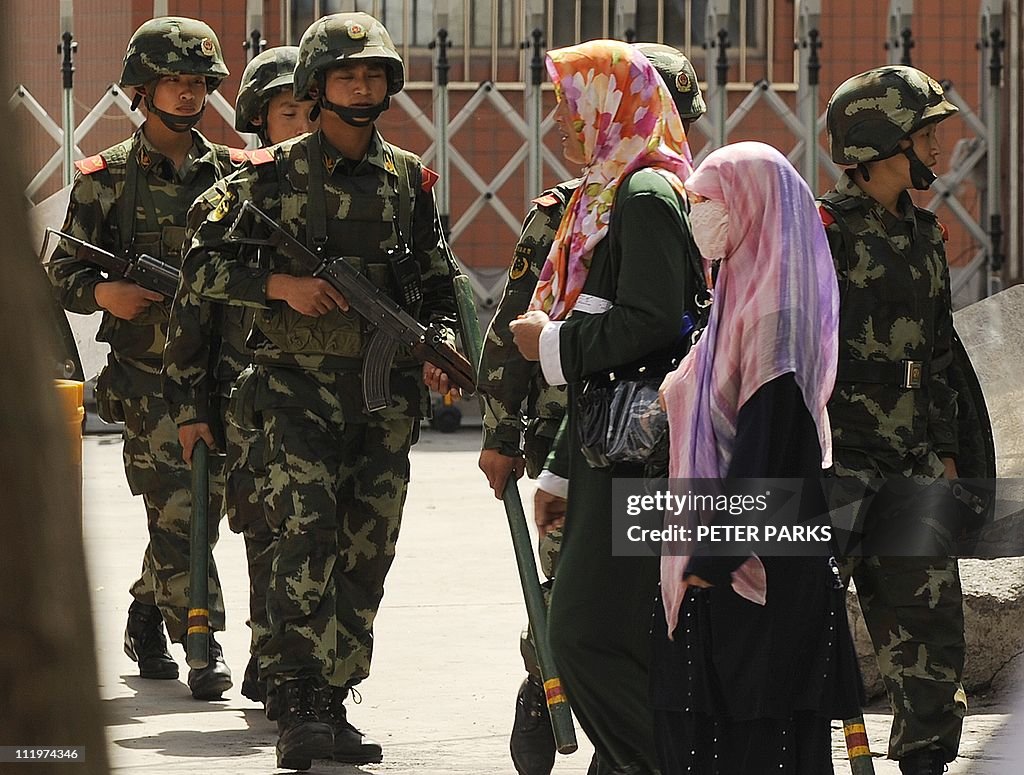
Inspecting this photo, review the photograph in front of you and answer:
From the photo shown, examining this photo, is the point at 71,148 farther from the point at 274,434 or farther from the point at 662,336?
the point at 662,336

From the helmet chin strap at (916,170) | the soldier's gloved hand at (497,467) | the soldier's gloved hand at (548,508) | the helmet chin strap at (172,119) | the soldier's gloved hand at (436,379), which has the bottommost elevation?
the soldier's gloved hand at (497,467)

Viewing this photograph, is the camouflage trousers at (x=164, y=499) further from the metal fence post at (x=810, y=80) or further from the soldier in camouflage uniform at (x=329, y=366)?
the metal fence post at (x=810, y=80)

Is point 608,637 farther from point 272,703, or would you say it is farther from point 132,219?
point 132,219

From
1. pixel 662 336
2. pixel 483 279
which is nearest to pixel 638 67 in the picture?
pixel 662 336

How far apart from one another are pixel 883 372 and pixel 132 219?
256 cm

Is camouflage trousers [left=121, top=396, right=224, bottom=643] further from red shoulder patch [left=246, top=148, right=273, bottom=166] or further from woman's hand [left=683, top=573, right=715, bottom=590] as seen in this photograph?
woman's hand [left=683, top=573, right=715, bottom=590]

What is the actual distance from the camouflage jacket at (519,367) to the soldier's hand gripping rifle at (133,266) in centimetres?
139

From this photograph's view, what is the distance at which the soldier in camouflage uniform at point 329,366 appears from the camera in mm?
4816

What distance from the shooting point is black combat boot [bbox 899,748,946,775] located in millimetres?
4348

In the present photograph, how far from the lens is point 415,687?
5.77 metres

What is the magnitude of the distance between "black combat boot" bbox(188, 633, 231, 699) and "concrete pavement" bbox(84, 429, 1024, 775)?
0.11 feet

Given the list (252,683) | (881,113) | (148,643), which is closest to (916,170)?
(881,113)

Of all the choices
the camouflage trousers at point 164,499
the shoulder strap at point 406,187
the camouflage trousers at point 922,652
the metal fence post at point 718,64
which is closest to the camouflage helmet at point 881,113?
the camouflage trousers at point 922,652

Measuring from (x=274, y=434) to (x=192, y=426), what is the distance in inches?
27.4
